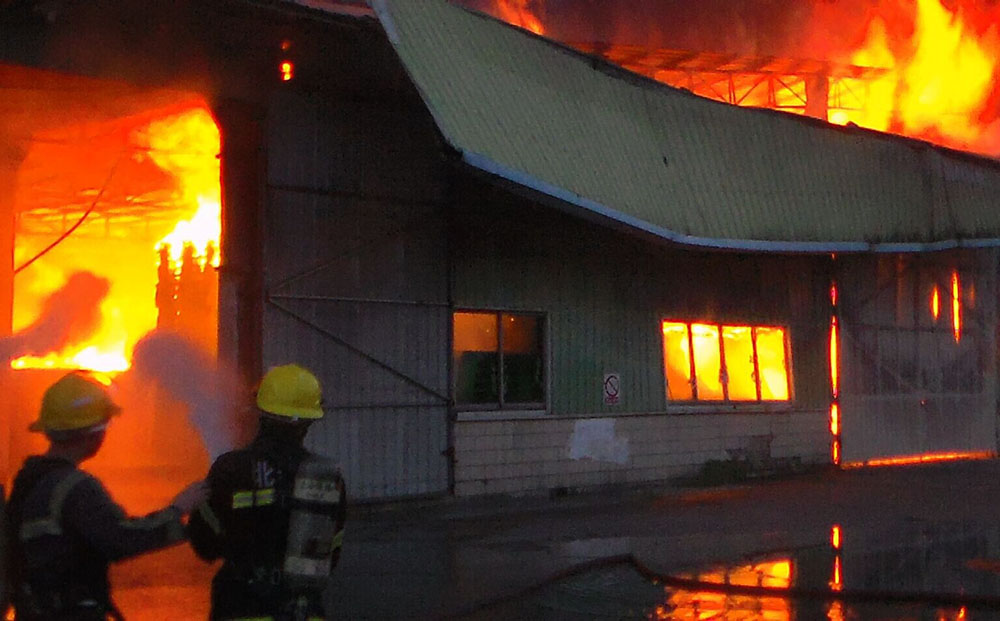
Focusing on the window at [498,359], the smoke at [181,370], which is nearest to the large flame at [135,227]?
the window at [498,359]

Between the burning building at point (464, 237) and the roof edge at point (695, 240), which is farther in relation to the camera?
the burning building at point (464, 237)

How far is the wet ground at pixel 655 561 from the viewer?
8.07m

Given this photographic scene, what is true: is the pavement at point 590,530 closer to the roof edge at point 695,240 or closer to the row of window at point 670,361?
the row of window at point 670,361

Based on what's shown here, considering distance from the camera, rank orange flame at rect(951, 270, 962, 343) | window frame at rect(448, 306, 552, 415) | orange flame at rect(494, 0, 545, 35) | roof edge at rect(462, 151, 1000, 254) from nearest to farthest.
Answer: roof edge at rect(462, 151, 1000, 254) < window frame at rect(448, 306, 552, 415) < orange flame at rect(951, 270, 962, 343) < orange flame at rect(494, 0, 545, 35)

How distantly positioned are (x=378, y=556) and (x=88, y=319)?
174 inches

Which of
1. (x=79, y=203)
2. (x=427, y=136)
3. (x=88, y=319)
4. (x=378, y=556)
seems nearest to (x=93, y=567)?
(x=88, y=319)

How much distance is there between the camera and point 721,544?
10.9 m

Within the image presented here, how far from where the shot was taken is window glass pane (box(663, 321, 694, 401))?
16.1 metres

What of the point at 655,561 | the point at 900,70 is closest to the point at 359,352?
the point at 655,561

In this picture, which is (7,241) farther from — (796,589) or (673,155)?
(796,589)

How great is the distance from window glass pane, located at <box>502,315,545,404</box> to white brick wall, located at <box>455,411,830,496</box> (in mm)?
384

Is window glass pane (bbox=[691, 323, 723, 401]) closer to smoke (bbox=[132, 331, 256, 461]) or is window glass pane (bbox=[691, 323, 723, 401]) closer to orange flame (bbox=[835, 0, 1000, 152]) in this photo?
smoke (bbox=[132, 331, 256, 461])

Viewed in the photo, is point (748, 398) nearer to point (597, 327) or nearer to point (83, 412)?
point (597, 327)

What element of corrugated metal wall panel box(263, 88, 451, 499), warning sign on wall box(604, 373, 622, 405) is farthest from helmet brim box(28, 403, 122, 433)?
warning sign on wall box(604, 373, 622, 405)
